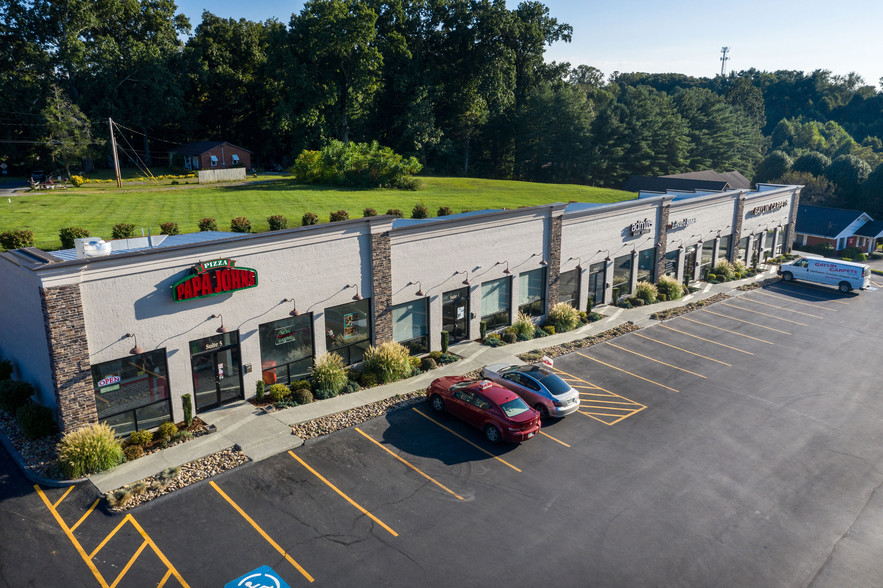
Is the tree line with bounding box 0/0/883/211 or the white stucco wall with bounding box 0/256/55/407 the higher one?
the tree line with bounding box 0/0/883/211

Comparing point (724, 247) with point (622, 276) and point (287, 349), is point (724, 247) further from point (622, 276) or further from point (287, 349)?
point (287, 349)

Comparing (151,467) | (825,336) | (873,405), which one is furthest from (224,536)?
(825,336)

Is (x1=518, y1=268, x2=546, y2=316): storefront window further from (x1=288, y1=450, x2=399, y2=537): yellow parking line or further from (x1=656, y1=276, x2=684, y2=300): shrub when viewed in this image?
(x1=288, y1=450, x2=399, y2=537): yellow parking line

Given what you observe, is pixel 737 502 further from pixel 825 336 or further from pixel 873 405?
pixel 825 336

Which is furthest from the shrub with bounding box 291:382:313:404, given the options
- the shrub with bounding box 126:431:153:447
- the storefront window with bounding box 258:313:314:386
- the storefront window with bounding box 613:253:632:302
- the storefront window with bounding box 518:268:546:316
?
the storefront window with bounding box 613:253:632:302

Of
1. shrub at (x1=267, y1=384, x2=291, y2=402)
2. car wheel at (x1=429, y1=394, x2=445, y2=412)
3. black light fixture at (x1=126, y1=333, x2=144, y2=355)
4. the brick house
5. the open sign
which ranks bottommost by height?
car wheel at (x1=429, y1=394, x2=445, y2=412)

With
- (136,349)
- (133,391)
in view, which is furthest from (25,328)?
(133,391)
